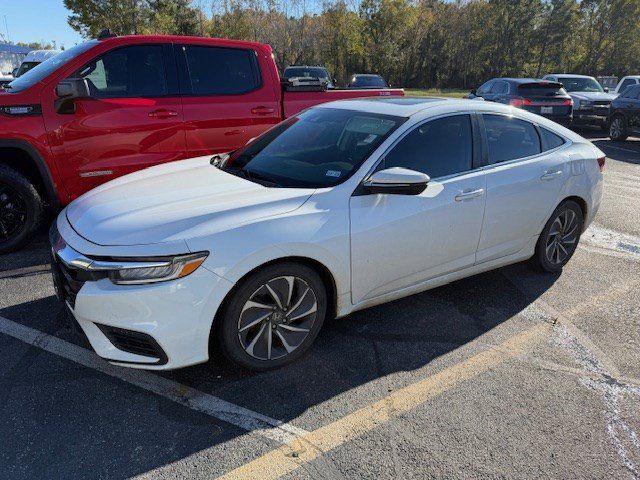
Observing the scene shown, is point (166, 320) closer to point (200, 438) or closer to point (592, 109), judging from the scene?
point (200, 438)

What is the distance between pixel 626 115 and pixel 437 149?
497 inches

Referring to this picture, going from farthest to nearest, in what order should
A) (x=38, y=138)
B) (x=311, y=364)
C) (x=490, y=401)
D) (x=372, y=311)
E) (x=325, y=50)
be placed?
1. (x=325, y=50)
2. (x=38, y=138)
3. (x=372, y=311)
4. (x=311, y=364)
5. (x=490, y=401)

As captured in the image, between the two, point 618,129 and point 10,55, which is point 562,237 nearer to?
point 618,129

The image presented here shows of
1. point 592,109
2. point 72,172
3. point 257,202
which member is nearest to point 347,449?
point 257,202

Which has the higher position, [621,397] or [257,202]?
[257,202]

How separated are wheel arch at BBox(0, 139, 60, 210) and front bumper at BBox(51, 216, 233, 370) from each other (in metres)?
2.44

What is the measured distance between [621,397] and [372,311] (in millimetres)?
1681

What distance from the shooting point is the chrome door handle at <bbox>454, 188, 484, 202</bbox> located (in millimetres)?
3549

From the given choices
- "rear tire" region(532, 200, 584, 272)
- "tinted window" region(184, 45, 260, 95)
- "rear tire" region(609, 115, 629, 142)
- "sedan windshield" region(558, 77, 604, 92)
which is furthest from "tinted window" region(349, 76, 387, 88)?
"rear tire" region(532, 200, 584, 272)

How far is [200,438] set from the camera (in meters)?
2.50

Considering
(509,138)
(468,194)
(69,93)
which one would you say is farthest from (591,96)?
(69,93)

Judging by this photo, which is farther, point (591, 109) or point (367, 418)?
point (591, 109)

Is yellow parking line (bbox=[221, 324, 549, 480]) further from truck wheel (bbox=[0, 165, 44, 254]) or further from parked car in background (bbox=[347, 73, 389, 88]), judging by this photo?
parked car in background (bbox=[347, 73, 389, 88])

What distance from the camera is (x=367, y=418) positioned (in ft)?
8.76
